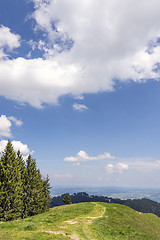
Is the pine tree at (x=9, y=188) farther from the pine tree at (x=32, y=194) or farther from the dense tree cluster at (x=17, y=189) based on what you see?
the pine tree at (x=32, y=194)

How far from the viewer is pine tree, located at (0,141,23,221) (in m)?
38.0

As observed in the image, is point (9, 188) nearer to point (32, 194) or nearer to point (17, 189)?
point (17, 189)

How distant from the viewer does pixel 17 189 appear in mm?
40781

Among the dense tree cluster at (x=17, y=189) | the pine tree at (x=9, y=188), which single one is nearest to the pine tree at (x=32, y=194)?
the dense tree cluster at (x=17, y=189)

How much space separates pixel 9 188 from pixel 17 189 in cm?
205

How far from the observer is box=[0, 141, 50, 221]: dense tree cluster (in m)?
38.4

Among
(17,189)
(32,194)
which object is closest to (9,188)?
(17,189)

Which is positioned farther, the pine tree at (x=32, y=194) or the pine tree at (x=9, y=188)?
the pine tree at (x=32, y=194)

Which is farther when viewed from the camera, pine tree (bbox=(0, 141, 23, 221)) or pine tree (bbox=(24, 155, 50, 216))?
pine tree (bbox=(24, 155, 50, 216))

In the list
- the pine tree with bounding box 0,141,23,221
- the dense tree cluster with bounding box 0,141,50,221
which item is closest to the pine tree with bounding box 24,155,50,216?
the dense tree cluster with bounding box 0,141,50,221

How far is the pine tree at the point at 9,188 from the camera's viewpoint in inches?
1497

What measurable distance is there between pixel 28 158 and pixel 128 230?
A: 36.0m

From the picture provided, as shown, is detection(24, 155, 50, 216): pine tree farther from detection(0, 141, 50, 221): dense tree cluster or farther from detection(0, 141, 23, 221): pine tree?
detection(0, 141, 23, 221): pine tree

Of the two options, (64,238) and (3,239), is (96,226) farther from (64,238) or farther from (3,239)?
(3,239)
